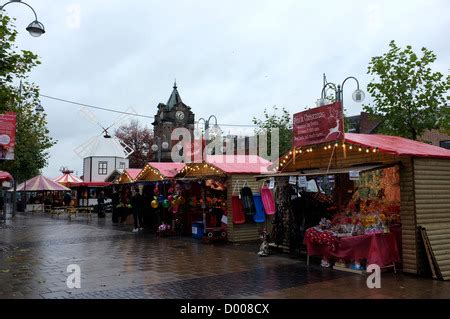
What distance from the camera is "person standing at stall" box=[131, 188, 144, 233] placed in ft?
56.5

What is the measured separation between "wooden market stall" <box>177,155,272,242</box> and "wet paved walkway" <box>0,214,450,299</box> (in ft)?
3.04

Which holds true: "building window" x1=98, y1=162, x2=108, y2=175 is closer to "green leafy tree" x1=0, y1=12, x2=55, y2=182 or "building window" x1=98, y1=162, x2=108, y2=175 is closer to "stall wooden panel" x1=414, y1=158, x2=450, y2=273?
"green leafy tree" x1=0, y1=12, x2=55, y2=182

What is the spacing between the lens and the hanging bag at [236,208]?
13.2 m

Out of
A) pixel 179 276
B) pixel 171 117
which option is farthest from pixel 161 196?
pixel 171 117

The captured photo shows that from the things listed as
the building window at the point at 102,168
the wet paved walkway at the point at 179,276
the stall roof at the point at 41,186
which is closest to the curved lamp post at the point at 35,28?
the wet paved walkway at the point at 179,276

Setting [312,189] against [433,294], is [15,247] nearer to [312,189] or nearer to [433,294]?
[312,189]

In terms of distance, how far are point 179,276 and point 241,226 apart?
5.48 meters

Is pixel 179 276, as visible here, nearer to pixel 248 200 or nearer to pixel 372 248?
pixel 372 248

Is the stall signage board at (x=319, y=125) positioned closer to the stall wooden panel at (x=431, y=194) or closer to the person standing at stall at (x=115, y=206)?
the stall wooden panel at (x=431, y=194)

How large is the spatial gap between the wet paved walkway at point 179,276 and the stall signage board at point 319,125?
2924 millimetres

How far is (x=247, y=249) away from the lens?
11.9 meters

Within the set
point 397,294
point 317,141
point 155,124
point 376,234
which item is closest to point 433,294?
point 397,294

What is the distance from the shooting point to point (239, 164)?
14383 millimetres

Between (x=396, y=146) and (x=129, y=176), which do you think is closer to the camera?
(x=396, y=146)
